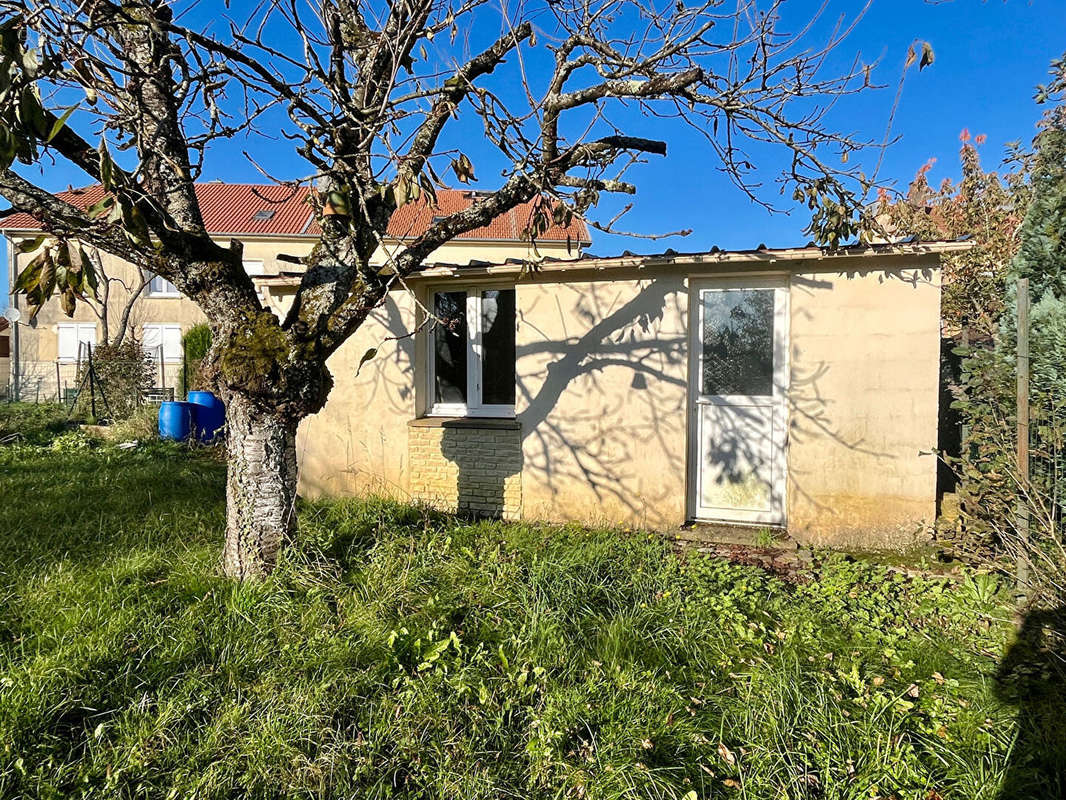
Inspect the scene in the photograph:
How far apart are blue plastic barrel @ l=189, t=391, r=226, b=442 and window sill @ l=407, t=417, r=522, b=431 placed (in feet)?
19.8

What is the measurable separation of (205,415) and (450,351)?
22.2 feet

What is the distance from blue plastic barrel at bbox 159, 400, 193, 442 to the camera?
405 inches

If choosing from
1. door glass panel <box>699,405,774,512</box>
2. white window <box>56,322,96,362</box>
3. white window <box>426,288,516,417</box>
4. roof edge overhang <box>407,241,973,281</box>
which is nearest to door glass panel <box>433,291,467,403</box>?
white window <box>426,288,516,417</box>

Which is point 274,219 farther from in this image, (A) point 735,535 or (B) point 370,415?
(A) point 735,535

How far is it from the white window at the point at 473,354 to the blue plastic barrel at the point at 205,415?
6.04 meters

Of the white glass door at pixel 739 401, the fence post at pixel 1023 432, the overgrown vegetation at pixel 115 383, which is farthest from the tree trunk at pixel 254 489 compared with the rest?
the overgrown vegetation at pixel 115 383

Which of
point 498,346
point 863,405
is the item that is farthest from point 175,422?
point 863,405

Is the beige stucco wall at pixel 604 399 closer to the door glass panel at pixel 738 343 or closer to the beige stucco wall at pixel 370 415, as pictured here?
the door glass panel at pixel 738 343

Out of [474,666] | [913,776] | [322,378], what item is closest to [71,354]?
[322,378]

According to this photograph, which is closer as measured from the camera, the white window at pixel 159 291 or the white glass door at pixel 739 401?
the white glass door at pixel 739 401

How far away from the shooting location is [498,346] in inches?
254

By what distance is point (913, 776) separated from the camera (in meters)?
2.41

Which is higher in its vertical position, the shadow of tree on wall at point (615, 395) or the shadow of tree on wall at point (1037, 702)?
the shadow of tree on wall at point (615, 395)

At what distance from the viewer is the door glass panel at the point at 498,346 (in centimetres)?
638
